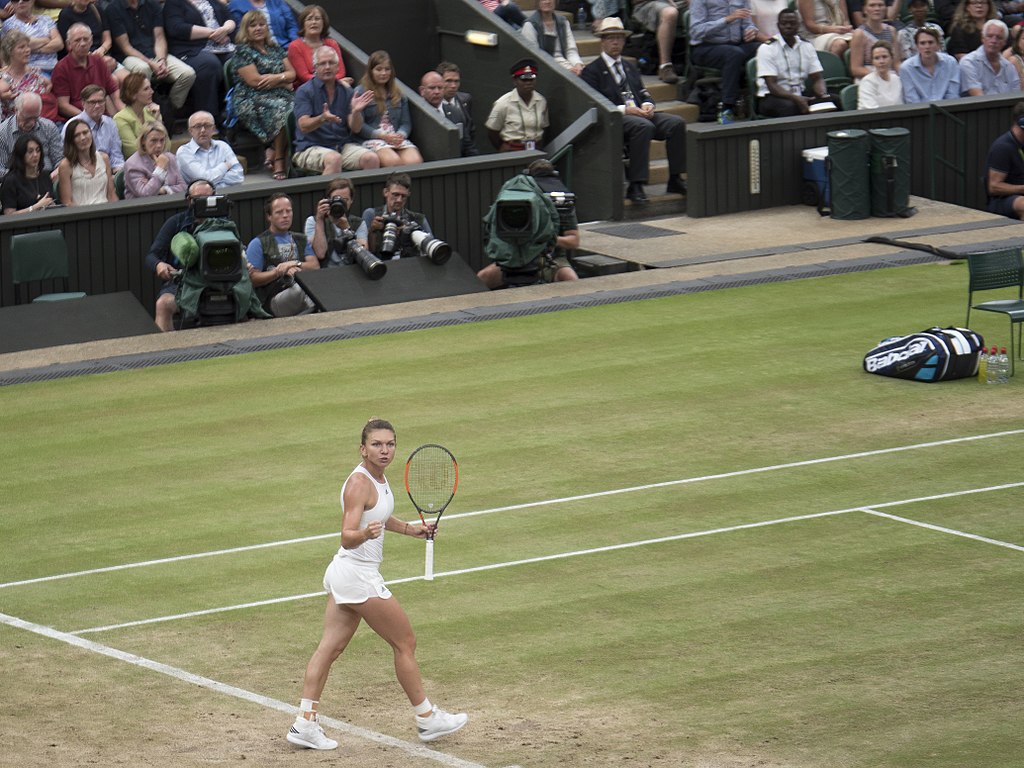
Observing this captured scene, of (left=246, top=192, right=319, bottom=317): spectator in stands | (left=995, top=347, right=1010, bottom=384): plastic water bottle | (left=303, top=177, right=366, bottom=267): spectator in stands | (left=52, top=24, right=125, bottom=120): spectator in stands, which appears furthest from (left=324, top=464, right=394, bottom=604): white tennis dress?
(left=52, top=24, right=125, bottom=120): spectator in stands

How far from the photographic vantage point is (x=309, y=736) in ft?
29.0

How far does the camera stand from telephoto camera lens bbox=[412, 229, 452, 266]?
19.7 m

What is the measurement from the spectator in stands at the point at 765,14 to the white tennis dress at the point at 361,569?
17588 mm

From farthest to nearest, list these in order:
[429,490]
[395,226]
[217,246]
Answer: [395,226] → [217,246] → [429,490]

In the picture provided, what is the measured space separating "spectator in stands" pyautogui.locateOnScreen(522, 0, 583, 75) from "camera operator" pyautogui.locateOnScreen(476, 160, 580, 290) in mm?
4296

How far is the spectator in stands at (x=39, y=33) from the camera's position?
822 inches

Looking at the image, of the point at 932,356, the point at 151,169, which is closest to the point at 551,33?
the point at 151,169

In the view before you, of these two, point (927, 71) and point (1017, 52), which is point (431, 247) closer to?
point (927, 71)

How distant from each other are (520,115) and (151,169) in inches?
212

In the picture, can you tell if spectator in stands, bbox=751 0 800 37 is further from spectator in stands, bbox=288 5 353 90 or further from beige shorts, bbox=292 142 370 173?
beige shorts, bbox=292 142 370 173

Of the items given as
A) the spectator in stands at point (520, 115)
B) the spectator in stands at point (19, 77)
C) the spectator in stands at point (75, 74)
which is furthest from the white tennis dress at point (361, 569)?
the spectator in stands at point (520, 115)

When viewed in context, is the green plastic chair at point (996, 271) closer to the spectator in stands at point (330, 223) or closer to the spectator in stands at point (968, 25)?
the spectator in stands at point (330, 223)

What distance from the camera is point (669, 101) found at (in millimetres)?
26109

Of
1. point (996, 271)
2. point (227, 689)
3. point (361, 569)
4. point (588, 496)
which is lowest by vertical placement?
point (227, 689)
